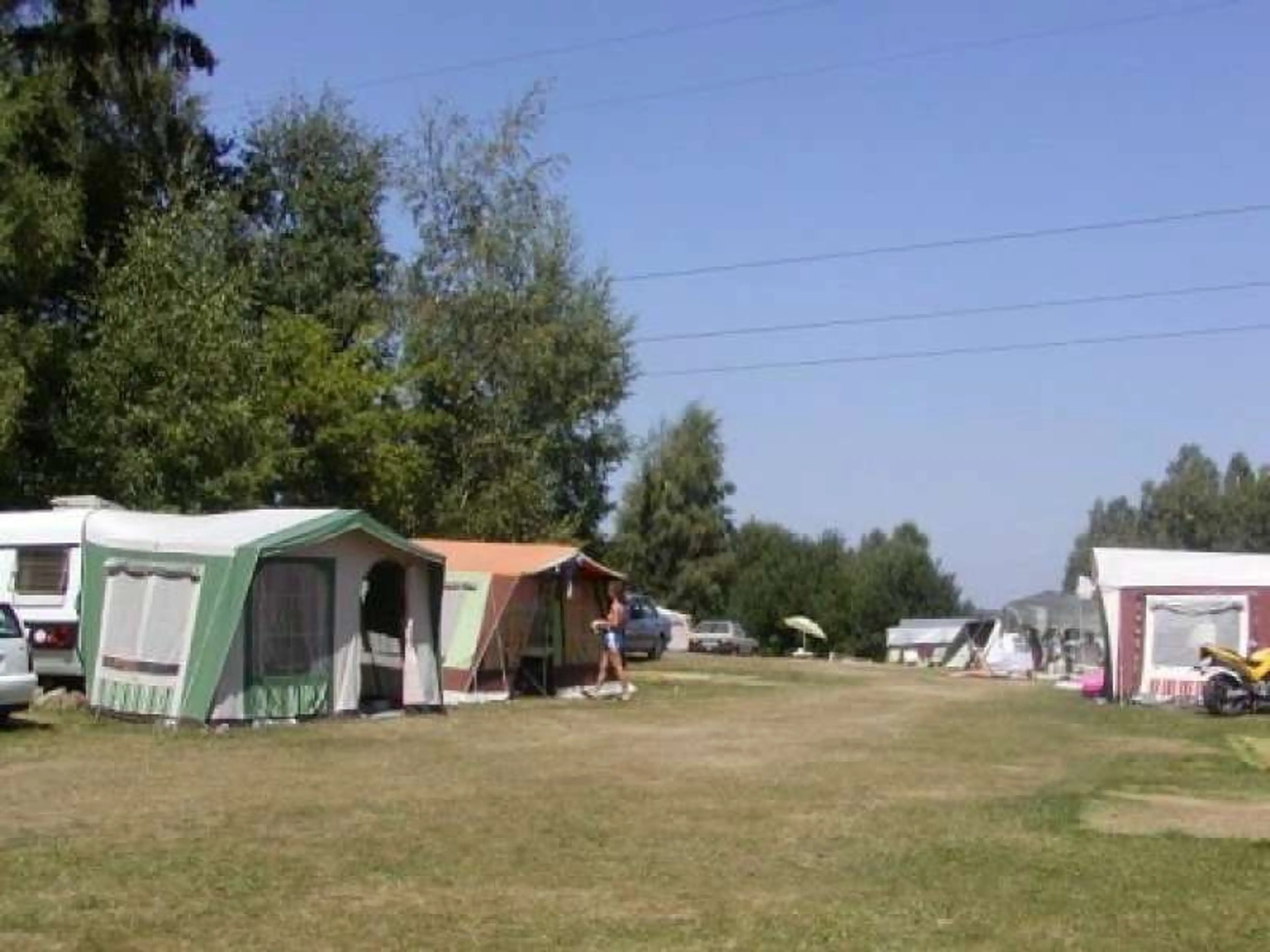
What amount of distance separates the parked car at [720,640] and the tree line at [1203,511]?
23.4m

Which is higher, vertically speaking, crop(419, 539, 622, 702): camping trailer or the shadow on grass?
crop(419, 539, 622, 702): camping trailer

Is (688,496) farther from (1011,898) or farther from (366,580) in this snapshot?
(1011,898)

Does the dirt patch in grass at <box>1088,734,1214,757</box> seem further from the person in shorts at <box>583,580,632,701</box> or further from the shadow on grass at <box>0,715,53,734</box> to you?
the shadow on grass at <box>0,715,53,734</box>

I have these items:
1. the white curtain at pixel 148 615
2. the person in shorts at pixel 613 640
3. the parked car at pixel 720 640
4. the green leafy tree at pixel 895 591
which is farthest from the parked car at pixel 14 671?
the green leafy tree at pixel 895 591

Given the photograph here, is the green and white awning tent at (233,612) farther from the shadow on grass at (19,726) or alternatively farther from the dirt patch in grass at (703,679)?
the dirt patch in grass at (703,679)

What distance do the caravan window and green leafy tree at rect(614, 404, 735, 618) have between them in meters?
51.2

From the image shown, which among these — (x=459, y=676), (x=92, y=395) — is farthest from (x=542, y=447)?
(x=459, y=676)

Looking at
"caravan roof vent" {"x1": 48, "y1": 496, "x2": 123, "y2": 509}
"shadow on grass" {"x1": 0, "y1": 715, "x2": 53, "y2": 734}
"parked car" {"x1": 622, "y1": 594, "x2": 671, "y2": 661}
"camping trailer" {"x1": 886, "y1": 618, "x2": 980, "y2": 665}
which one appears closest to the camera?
"shadow on grass" {"x1": 0, "y1": 715, "x2": 53, "y2": 734}

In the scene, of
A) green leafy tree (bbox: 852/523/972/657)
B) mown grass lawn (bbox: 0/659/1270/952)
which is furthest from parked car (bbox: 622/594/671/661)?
green leafy tree (bbox: 852/523/972/657)

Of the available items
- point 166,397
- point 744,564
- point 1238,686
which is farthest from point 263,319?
point 744,564

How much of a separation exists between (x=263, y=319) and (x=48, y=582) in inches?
669

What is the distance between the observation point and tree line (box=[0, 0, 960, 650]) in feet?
91.4

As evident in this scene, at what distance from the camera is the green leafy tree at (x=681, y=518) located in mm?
71750

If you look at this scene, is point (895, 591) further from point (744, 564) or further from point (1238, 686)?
point (1238, 686)
